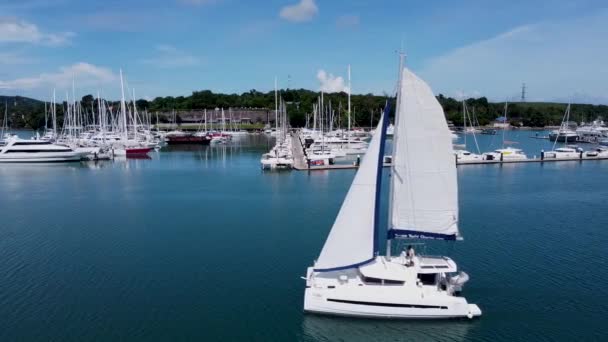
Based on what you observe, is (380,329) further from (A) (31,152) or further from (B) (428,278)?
(A) (31,152)

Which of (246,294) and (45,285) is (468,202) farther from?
(45,285)

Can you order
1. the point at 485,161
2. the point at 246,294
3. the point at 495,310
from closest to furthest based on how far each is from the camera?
the point at 495,310 → the point at 246,294 → the point at 485,161

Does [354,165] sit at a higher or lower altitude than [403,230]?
lower

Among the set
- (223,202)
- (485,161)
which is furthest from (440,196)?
(485,161)

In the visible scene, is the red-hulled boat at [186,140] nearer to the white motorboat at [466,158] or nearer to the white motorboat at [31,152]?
the white motorboat at [31,152]

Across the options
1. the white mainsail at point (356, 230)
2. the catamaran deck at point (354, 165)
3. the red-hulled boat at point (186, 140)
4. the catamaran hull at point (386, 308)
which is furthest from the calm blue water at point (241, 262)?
the red-hulled boat at point (186, 140)

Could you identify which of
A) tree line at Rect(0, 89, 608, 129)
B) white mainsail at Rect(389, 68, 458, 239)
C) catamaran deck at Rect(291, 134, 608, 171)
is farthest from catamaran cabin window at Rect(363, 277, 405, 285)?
tree line at Rect(0, 89, 608, 129)

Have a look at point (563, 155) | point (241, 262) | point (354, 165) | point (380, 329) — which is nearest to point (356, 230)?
point (380, 329)
